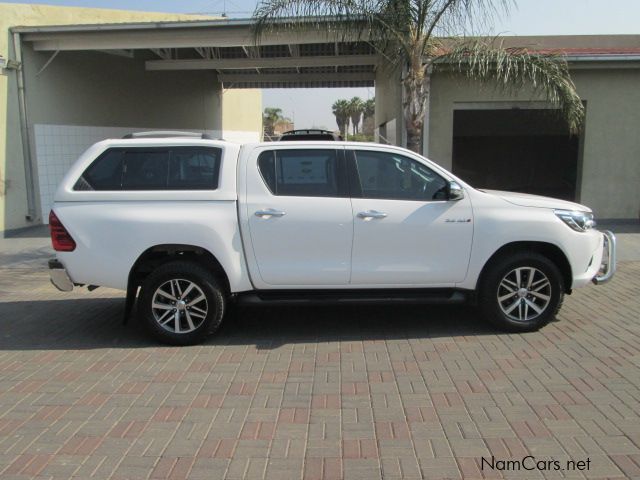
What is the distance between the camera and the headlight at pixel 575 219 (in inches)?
215

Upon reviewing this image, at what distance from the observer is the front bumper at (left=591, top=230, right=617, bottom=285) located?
5660 mm

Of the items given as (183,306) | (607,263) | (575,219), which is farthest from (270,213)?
(607,263)

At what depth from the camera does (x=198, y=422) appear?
3812 mm

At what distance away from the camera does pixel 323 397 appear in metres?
4.19

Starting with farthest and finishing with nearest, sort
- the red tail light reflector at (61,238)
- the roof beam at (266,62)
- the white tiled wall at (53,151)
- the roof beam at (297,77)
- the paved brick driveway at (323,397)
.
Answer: the roof beam at (297,77) → the roof beam at (266,62) → the white tiled wall at (53,151) → the red tail light reflector at (61,238) → the paved brick driveway at (323,397)

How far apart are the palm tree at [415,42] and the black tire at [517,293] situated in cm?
430

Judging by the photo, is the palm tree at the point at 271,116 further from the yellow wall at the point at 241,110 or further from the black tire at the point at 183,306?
the black tire at the point at 183,306

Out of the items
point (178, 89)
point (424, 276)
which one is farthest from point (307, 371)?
point (178, 89)

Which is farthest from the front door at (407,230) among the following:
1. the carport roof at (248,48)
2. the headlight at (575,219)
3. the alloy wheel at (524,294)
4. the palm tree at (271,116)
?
the palm tree at (271,116)

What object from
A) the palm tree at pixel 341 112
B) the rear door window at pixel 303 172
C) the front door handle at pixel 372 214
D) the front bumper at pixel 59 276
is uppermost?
the palm tree at pixel 341 112

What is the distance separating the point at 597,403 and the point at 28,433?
12.4 ft

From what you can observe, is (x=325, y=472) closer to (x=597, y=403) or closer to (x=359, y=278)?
(x=597, y=403)

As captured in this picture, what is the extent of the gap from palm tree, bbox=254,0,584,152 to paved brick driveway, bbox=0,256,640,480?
14.3ft

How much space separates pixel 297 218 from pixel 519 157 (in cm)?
1455
